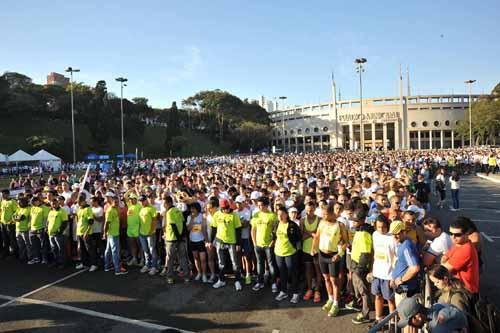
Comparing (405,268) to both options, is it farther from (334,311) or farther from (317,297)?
(317,297)

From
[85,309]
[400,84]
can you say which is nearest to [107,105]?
[85,309]

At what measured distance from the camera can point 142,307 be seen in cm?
568

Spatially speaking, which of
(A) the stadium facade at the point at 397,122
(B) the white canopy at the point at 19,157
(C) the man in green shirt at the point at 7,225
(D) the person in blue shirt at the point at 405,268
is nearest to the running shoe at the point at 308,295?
(D) the person in blue shirt at the point at 405,268

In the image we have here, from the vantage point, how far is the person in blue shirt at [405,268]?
4125 millimetres

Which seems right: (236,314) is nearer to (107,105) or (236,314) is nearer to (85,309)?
(85,309)

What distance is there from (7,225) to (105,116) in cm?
5360

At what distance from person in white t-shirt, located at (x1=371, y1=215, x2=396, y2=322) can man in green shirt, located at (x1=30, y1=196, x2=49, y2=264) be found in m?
7.21

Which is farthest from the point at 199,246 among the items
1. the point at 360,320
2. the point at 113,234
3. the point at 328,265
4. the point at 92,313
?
the point at 360,320

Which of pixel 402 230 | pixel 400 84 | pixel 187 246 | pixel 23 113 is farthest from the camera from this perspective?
pixel 400 84

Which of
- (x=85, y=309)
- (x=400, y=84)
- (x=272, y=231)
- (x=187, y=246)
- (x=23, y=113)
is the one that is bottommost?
(x=85, y=309)

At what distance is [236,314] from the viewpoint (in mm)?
5316

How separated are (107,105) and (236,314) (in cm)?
6089

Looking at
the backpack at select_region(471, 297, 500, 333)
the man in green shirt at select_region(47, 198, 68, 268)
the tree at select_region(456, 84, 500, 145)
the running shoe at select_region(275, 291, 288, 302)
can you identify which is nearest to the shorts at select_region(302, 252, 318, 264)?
A: the running shoe at select_region(275, 291, 288, 302)

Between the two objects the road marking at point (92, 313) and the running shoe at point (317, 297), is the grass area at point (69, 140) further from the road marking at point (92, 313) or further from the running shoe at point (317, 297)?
the running shoe at point (317, 297)
